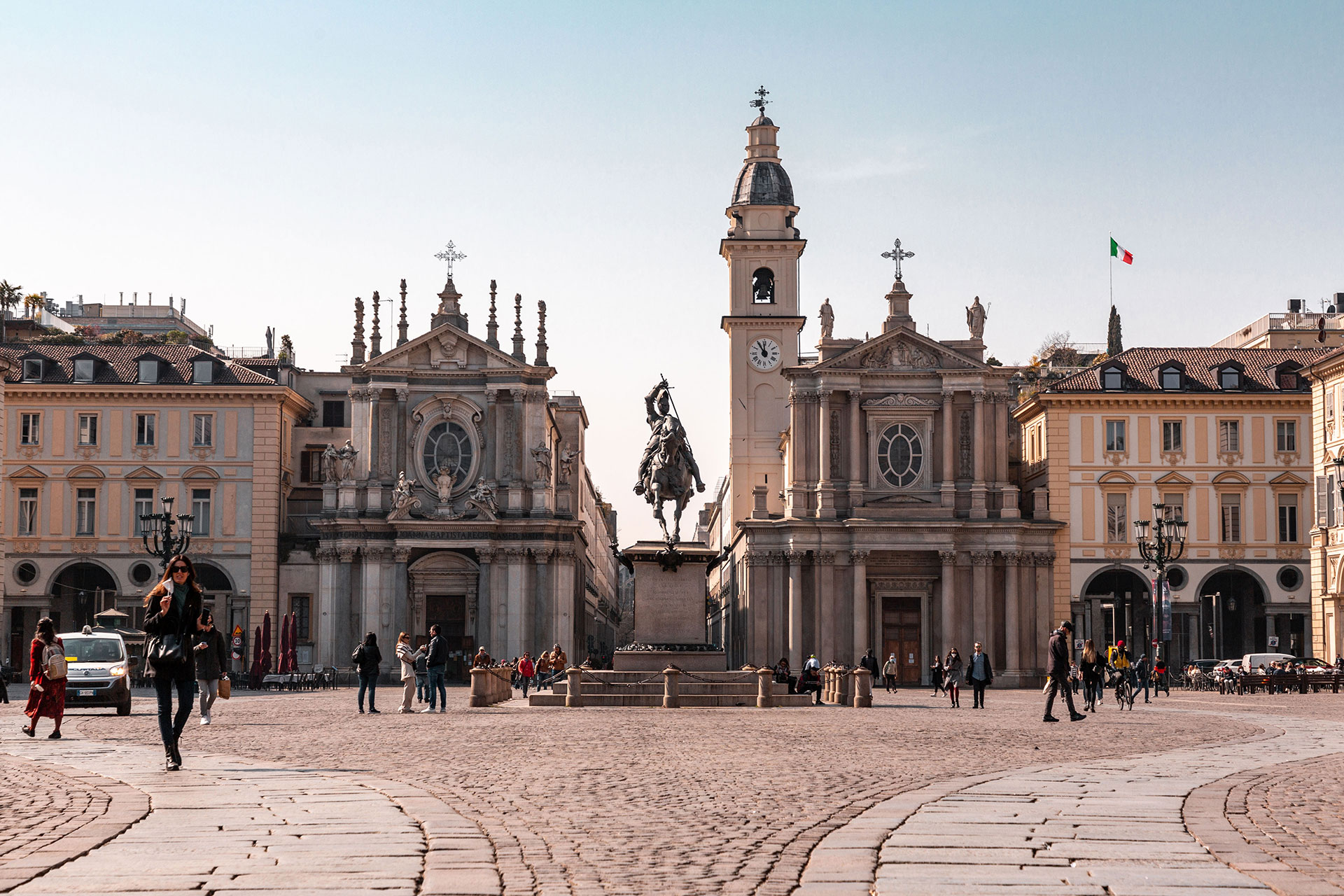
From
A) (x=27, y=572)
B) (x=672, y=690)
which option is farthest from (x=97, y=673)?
(x=27, y=572)

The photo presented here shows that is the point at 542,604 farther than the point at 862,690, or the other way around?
the point at 542,604

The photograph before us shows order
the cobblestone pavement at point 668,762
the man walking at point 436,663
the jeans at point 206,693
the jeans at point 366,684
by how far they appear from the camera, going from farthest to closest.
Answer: the man walking at point 436,663, the jeans at point 366,684, the jeans at point 206,693, the cobblestone pavement at point 668,762

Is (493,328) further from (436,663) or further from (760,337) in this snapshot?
(436,663)

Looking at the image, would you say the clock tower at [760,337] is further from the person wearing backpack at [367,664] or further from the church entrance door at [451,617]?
the person wearing backpack at [367,664]

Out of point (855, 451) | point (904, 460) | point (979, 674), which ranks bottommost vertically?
point (979, 674)

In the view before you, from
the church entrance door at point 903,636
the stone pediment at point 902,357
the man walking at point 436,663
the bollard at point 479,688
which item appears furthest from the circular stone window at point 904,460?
the man walking at point 436,663

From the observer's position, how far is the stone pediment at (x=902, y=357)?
72.7 m

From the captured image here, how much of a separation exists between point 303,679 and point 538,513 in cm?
1820

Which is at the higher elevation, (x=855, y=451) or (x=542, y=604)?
(x=855, y=451)

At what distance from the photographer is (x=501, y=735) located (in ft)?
81.1

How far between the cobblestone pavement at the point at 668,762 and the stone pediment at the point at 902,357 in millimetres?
36418

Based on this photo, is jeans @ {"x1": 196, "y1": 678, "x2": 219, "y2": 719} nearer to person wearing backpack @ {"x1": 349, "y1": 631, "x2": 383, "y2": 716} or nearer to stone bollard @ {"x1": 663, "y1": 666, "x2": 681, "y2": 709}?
person wearing backpack @ {"x1": 349, "y1": 631, "x2": 383, "y2": 716}

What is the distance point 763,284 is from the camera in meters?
84.2

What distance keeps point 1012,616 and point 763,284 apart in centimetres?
2245
